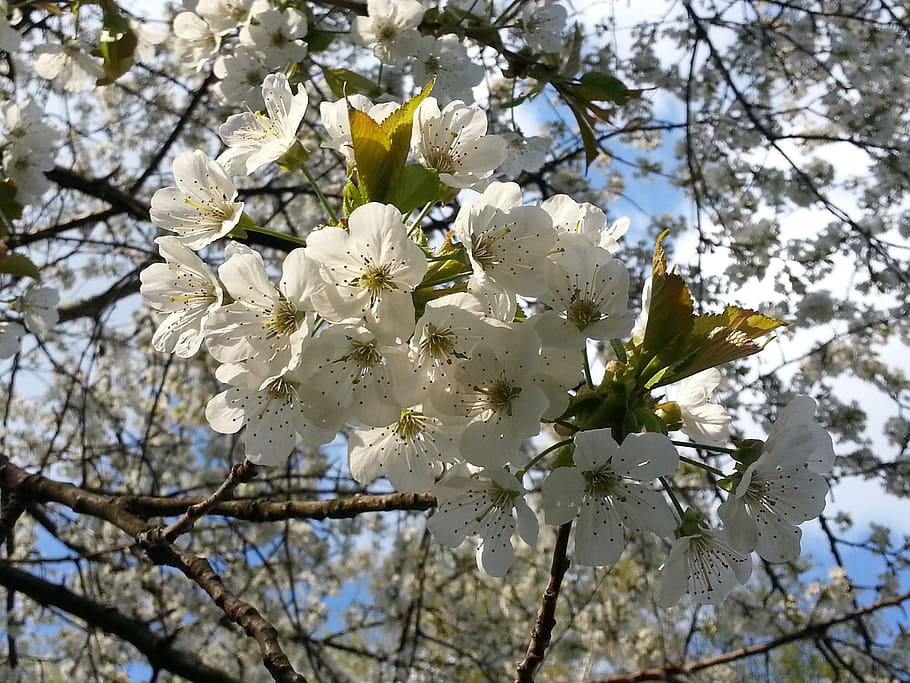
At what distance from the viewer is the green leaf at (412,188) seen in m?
1.10

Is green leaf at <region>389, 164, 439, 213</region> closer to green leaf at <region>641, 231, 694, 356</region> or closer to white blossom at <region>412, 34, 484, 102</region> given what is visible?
green leaf at <region>641, 231, 694, 356</region>

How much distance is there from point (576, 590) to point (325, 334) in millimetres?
5303

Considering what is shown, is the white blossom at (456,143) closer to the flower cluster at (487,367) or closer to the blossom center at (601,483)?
the flower cluster at (487,367)

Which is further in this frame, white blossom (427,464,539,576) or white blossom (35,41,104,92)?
white blossom (35,41,104,92)

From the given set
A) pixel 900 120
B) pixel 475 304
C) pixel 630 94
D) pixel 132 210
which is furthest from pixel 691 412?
pixel 900 120

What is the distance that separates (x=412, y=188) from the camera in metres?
1.10

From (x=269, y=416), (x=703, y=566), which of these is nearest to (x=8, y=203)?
(x=269, y=416)

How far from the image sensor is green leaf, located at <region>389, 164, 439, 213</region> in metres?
1.10

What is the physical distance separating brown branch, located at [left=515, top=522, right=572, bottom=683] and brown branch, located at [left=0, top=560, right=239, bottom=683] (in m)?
0.89

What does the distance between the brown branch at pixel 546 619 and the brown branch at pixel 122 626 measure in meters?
0.89

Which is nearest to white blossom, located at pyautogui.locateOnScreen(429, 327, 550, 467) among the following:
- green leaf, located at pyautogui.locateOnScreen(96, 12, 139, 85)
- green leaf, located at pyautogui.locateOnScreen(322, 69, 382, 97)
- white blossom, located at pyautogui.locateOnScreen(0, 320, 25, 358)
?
green leaf, located at pyautogui.locateOnScreen(322, 69, 382, 97)

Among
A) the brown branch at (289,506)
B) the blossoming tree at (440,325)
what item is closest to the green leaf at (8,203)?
the blossoming tree at (440,325)

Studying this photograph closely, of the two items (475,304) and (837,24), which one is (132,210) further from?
(837,24)

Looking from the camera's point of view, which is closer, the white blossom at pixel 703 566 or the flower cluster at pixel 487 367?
the flower cluster at pixel 487 367
